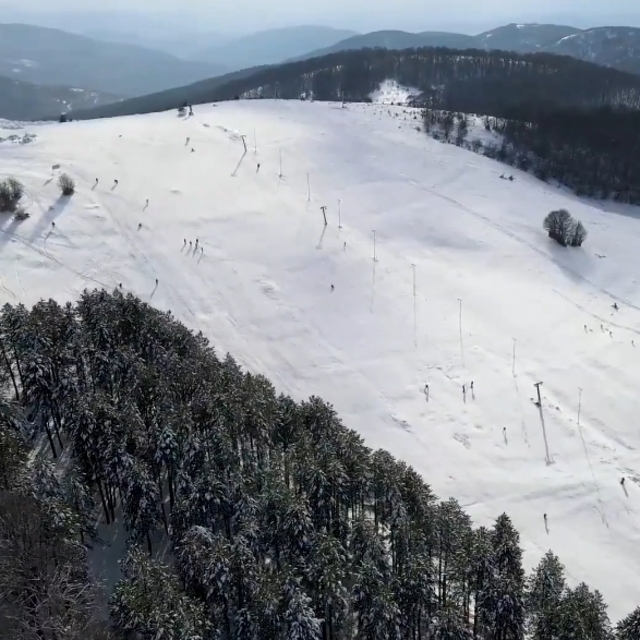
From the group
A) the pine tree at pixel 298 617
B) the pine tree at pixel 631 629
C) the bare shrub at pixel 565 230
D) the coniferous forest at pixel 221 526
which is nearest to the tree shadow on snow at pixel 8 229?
the coniferous forest at pixel 221 526

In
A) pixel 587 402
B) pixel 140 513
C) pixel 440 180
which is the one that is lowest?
pixel 587 402

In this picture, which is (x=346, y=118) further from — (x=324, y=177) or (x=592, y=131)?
(x=592, y=131)

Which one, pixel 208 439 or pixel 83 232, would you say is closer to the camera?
pixel 208 439

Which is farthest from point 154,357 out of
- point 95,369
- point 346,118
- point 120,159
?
point 346,118

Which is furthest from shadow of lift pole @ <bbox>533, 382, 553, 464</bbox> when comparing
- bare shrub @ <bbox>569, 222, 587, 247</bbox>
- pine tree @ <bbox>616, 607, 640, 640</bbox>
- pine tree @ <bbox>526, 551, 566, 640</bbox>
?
bare shrub @ <bbox>569, 222, 587, 247</bbox>

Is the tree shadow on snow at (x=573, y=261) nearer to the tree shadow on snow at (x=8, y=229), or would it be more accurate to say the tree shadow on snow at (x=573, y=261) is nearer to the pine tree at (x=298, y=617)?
the pine tree at (x=298, y=617)

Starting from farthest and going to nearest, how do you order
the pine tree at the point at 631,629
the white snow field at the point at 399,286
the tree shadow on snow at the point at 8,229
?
the tree shadow on snow at the point at 8,229
the white snow field at the point at 399,286
the pine tree at the point at 631,629

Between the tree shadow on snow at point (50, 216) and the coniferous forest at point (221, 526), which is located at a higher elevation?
the tree shadow on snow at point (50, 216)
